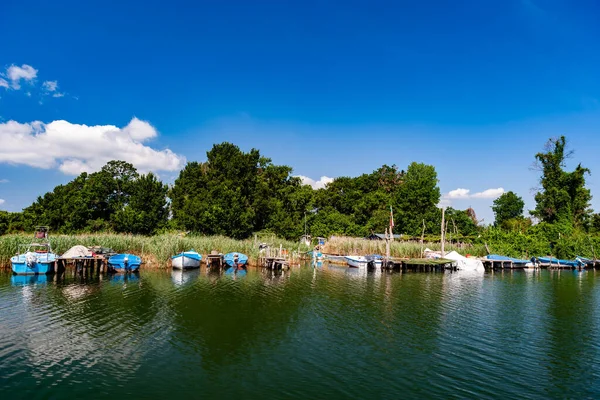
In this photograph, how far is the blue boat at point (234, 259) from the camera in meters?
44.3

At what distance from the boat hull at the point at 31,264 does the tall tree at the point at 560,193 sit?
252 ft

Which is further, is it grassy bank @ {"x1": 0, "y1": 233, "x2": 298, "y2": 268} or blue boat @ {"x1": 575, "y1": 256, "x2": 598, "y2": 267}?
blue boat @ {"x1": 575, "y1": 256, "x2": 598, "y2": 267}

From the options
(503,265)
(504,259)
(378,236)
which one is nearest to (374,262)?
(504,259)

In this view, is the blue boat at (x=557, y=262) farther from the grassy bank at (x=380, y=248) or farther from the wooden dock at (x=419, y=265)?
the wooden dock at (x=419, y=265)

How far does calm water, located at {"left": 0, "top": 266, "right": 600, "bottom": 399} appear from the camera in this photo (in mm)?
11891

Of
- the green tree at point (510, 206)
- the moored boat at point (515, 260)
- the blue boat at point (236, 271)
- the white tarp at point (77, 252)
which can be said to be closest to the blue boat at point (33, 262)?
the white tarp at point (77, 252)

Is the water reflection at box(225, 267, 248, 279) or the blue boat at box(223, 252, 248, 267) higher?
the blue boat at box(223, 252, 248, 267)

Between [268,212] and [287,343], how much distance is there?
185 feet

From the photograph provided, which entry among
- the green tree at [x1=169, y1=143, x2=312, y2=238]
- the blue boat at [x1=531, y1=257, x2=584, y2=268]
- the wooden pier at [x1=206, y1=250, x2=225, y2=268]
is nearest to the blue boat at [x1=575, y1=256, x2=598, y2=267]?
the blue boat at [x1=531, y1=257, x2=584, y2=268]

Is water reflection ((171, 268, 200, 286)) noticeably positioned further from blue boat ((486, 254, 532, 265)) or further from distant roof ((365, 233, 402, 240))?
blue boat ((486, 254, 532, 265))

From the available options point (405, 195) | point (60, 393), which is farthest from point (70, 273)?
point (405, 195)

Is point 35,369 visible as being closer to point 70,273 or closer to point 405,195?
point 70,273

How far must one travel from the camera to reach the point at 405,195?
7962 cm

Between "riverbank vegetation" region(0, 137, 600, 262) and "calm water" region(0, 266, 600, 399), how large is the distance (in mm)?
22526
